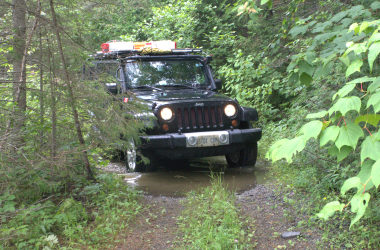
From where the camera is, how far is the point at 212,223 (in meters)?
3.85

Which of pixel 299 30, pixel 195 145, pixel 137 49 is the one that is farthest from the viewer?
pixel 137 49

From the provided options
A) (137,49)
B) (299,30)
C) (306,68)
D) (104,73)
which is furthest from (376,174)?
(137,49)

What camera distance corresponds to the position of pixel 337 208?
6.20ft

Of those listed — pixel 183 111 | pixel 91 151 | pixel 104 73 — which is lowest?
pixel 91 151

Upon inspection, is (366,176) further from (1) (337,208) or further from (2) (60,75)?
(2) (60,75)

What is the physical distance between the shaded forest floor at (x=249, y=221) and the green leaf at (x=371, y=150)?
196cm

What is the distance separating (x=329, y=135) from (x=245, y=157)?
15.1 ft

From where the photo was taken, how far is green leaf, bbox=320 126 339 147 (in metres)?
1.79

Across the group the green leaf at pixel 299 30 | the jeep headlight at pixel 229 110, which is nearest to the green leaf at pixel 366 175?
the green leaf at pixel 299 30

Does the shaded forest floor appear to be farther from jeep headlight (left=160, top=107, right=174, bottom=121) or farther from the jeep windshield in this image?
the jeep windshield

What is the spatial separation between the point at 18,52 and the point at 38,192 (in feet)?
5.35

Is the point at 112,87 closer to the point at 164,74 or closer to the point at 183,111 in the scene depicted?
the point at 183,111

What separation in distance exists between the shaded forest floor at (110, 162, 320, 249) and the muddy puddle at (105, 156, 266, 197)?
350mm

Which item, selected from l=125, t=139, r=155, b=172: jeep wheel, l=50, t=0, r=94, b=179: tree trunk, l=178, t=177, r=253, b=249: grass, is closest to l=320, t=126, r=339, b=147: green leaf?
l=178, t=177, r=253, b=249: grass
